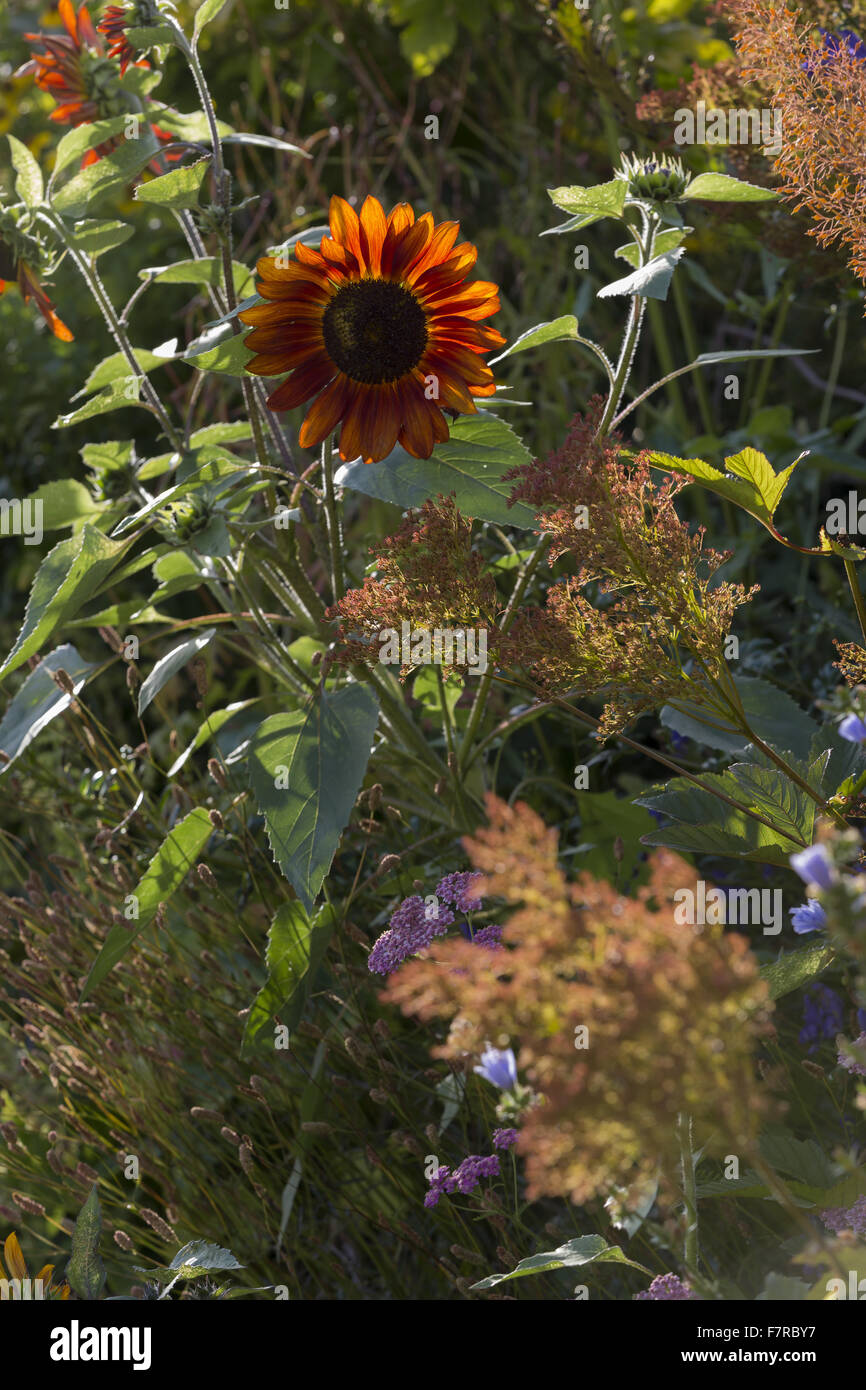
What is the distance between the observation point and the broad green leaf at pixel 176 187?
3.98 ft

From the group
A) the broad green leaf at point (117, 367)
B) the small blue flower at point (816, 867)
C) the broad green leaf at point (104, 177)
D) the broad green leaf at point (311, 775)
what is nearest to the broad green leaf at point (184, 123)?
the broad green leaf at point (104, 177)

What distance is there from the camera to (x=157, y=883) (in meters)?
1.29

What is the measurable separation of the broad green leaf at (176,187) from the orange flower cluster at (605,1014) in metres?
0.93

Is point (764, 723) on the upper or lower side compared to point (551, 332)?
lower

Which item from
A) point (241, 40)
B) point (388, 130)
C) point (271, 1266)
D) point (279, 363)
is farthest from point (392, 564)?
point (241, 40)

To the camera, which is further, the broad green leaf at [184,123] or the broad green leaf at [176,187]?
the broad green leaf at [184,123]

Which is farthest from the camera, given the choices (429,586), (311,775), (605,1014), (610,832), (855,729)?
(610,832)

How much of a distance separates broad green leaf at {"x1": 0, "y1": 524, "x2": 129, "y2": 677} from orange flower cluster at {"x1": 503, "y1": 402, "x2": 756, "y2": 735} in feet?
1.72

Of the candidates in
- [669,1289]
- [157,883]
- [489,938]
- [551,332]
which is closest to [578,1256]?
[669,1289]

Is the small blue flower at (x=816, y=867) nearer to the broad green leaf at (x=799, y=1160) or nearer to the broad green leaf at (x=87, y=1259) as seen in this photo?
the broad green leaf at (x=799, y=1160)

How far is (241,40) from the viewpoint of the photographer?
3.18m

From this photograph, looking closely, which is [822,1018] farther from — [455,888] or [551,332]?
[551,332]

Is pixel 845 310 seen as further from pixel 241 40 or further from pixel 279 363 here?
pixel 241 40

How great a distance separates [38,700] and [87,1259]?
2.20 ft
